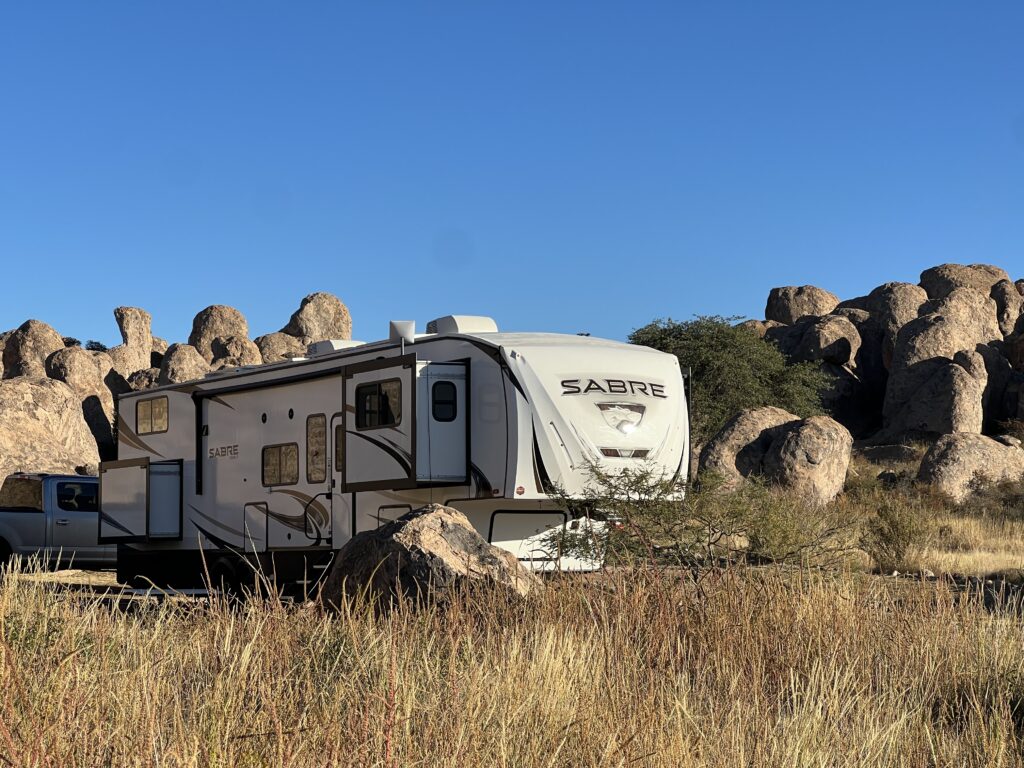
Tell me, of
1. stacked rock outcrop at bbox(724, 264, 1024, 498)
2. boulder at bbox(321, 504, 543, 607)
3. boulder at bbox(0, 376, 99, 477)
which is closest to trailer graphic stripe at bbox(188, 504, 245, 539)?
boulder at bbox(321, 504, 543, 607)

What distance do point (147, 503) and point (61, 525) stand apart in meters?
3.58

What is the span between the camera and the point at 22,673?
534cm

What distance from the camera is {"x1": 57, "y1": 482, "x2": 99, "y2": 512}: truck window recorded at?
20812 millimetres

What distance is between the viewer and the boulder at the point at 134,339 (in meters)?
62.4

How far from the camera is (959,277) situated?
6594 cm

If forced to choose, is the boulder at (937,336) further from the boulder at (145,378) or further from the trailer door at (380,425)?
the trailer door at (380,425)

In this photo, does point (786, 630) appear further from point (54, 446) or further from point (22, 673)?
point (54, 446)

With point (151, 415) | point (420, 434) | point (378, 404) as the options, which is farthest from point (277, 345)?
point (420, 434)

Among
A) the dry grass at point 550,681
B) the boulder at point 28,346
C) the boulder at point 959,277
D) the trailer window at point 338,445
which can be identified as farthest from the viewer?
the boulder at point 959,277

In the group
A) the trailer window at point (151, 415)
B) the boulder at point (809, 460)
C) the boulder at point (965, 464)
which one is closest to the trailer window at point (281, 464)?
the trailer window at point (151, 415)

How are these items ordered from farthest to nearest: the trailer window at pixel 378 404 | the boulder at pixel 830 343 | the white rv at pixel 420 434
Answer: the boulder at pixel 830 343
the trailer window at pixel 378 404
the white rv at pixel 420 434

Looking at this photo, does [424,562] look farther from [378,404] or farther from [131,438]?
[131,438]

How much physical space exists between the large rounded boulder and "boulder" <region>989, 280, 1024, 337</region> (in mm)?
39442

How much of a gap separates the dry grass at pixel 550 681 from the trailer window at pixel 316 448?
7319 millimetres
